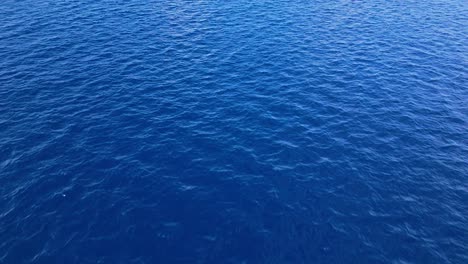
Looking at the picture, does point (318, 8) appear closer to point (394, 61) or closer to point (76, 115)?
point (394, 61)

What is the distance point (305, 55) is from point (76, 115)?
44.6 meters

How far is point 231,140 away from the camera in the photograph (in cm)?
5006

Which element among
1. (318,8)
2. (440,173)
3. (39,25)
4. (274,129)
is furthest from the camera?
(318,8)

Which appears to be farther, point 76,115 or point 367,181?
point 76,115

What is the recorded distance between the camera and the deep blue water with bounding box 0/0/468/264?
120ft

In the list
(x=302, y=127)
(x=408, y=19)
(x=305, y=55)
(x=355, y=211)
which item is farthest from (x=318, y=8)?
(x=355, y=211)

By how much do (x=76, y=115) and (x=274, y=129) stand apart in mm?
30406

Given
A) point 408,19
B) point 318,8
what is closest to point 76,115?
point 318,8

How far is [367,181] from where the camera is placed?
43938 millimetres

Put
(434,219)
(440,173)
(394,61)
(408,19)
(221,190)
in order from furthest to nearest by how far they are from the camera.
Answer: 1. (408,19)
2. (394,61)
3. (440,173)
4. (221,190)
5. (434,219)

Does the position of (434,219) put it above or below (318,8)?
below

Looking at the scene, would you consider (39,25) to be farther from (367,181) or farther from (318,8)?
(367,181)

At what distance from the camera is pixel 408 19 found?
8675cm

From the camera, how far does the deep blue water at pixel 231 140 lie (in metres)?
36.7
